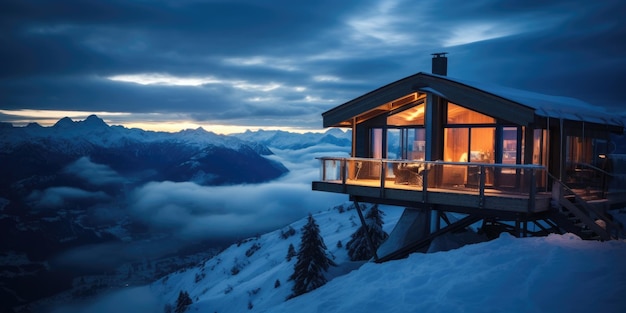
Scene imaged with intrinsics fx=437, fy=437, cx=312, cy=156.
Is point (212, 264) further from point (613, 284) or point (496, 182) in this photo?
point (613, 284)

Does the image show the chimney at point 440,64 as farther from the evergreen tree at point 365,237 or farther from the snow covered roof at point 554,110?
the evergreen tree at point 365,237

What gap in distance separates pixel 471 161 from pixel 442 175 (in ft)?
6.20

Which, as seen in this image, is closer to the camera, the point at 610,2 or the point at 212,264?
the point at 610,2

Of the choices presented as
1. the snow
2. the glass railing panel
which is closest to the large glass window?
the glass railing panel

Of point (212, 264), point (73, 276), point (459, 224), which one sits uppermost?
point (459, 224)

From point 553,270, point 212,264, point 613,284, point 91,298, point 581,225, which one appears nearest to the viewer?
point 613,284

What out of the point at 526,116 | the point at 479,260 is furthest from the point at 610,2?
the point at 479,260

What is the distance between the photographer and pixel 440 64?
62.0 feet

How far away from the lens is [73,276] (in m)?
183

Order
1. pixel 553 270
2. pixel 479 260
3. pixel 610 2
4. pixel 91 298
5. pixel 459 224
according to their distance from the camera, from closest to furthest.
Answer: pixel 553 270 → pixel 479 260 → pixel 459 224 → pixel 610 2 → pixel 91 298

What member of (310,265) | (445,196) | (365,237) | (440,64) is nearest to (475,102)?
(445,196)

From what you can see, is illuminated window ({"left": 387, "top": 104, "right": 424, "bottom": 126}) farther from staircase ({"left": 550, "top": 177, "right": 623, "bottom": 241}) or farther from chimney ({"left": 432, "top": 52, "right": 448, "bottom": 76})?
staircase ({"left": 550, "top": 177, "right": 623, "bottom": 241})

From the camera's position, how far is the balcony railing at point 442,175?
41.7ft

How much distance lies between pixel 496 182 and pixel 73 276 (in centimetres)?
20569
